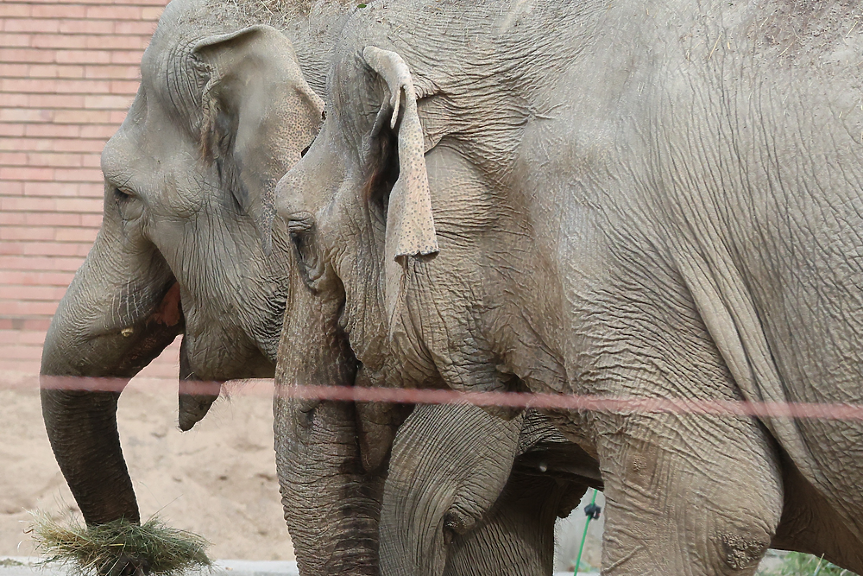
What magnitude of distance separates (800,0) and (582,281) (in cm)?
55

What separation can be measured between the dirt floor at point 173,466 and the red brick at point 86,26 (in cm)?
155

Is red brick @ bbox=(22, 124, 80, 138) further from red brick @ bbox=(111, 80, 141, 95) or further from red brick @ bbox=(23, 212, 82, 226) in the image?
red brick @ bbox=(23, 212, 82, 226)

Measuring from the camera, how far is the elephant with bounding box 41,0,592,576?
328 cm

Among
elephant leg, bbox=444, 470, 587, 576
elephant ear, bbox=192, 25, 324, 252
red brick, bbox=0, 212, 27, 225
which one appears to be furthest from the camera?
red brick, bbox=0, 212, 27, 225

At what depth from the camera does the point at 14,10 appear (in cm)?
601

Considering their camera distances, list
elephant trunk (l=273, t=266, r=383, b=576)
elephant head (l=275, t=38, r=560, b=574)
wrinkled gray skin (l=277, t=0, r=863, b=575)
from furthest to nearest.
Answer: elephant trunk (l=273, t=266, r=383, b=576)
elephant head (l=275, t=38, r=560, b=574)
wrinkled gray skin (l=277, t=0, r=863, b=575)

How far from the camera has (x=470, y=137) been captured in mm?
2205

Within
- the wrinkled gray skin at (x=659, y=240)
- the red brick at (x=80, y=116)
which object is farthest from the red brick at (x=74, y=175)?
the wrinkled gray skin at (x=659, y=240)

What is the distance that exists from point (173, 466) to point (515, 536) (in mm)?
2882

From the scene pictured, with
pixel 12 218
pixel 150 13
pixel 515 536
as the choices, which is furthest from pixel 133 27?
pixel 515 536

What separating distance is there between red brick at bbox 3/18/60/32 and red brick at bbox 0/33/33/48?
2 centimetres

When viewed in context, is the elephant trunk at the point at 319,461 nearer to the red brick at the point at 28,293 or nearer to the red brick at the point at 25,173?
the red brick at the point at 28,293

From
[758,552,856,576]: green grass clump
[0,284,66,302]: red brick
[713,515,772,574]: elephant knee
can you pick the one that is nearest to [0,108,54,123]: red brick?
[0,284,66,302]: red brick

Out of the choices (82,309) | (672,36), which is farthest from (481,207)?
(82,309)
